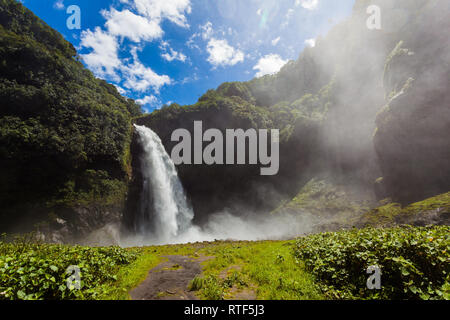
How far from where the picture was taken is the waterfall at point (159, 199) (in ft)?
121

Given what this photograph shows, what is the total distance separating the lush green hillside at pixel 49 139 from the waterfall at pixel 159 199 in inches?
216

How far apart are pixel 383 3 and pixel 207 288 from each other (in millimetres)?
55508

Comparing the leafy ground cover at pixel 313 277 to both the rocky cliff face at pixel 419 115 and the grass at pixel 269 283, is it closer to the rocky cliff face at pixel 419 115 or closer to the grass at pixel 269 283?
the grass at pixel 269 283

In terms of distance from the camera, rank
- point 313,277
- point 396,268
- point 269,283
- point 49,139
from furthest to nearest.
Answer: point 49,139 < point 313,277 < point 269,283 < point 396,268

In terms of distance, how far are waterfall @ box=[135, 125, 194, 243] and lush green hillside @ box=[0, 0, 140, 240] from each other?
5.48m

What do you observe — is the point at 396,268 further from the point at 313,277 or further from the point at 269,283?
the point at 269,283

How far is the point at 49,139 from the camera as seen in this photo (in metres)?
25.2

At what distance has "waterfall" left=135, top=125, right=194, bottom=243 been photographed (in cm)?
3678

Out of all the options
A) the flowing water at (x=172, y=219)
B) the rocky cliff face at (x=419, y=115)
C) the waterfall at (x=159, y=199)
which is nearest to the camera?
the rocky cliff face at (x=419, y=115)

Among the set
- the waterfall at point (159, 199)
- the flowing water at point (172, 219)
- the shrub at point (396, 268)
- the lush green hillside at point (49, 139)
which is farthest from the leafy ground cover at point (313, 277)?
the waterfall at point (159, 199)

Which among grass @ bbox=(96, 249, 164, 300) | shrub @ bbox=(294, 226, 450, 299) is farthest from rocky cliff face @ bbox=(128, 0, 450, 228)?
grass @ bbox=(96, 249, 164, 300)

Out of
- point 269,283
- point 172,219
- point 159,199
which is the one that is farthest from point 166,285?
point 172,219

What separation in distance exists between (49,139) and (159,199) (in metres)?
19.8

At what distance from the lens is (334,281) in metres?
6.48
